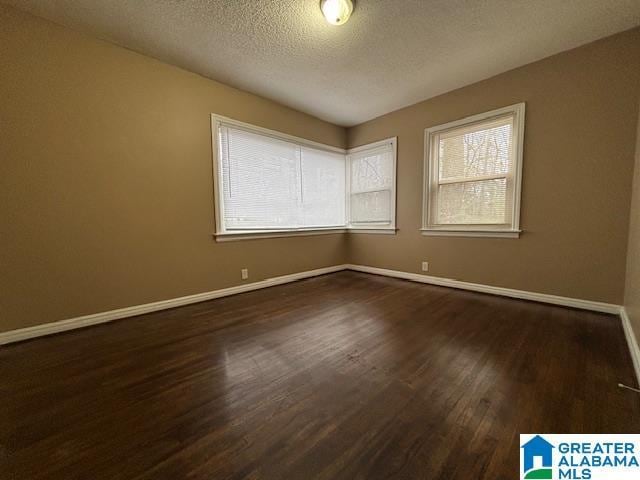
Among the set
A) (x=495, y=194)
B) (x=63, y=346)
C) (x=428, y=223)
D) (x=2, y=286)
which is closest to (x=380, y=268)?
(x=428, y=223)

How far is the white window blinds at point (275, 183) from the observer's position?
3.04 metres

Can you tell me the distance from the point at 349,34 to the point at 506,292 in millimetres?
3133

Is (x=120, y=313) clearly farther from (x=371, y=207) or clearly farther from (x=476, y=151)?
(x=476, y=151)

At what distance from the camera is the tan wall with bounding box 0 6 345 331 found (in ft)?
6.23

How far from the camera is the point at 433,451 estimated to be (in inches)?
38.3

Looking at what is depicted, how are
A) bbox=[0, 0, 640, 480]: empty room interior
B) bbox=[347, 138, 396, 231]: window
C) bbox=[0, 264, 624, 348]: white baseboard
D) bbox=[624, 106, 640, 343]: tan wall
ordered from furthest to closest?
bbox=[347, 138, 396, 231]: window → bbox=[0, 264, 624, 348]: white baseboard → bbox=[624, 106, 640, 343]: tan wall → bbox=[0, 0, 640, 480]: empty room interior

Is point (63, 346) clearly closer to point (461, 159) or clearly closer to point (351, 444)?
point (351, 444)

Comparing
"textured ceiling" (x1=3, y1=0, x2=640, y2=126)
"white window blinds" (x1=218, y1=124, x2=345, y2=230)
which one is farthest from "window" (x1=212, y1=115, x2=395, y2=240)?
"textured ceiling" (x1=3, y1=0, x2=640, y2=126)

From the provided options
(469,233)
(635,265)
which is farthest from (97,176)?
(635,265)

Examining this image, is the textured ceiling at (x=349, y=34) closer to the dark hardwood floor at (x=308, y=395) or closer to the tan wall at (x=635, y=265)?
the tan wall at (x=635, y=265)

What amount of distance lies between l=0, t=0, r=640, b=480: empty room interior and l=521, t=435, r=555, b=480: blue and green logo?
6 cm

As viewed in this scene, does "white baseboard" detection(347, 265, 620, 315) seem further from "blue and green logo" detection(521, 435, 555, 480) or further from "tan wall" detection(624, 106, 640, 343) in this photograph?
"blue and green logo" detection(521, 435, 555, 480)

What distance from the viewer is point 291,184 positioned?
12.1 ft

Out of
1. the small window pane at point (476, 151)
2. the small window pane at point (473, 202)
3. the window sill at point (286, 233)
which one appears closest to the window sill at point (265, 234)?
the window sill at point (286, 233)
